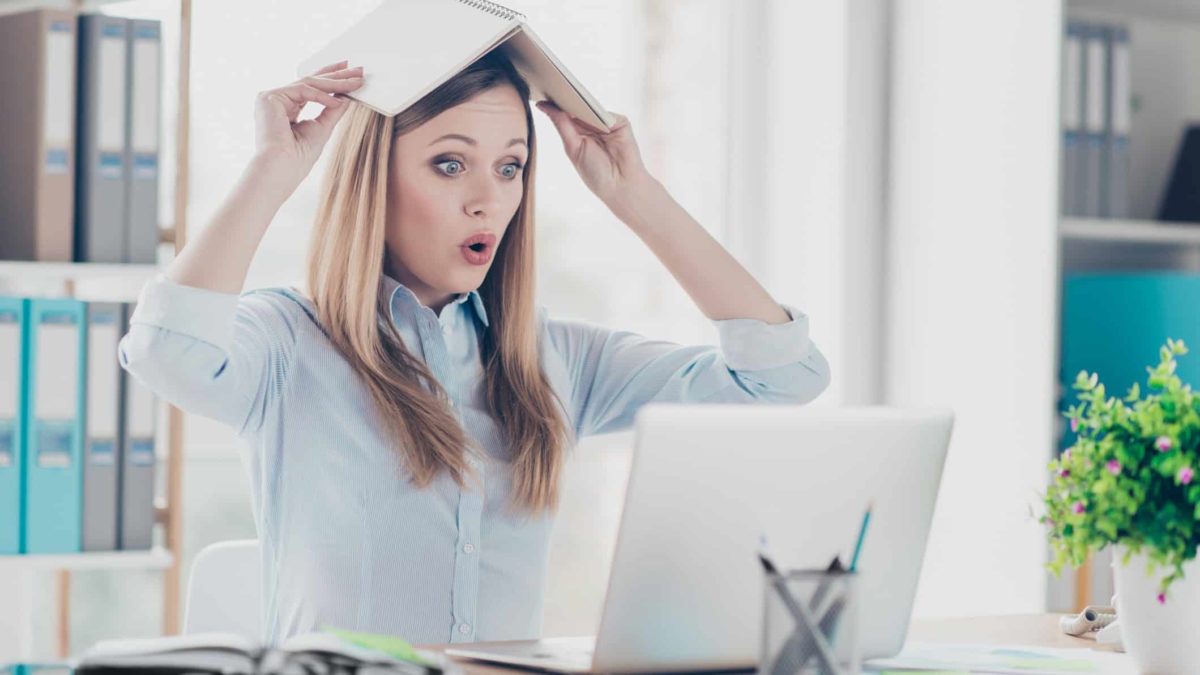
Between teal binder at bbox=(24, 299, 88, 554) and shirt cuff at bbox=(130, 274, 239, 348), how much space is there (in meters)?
0.80

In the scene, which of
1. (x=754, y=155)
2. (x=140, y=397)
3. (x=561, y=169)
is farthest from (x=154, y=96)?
(x=754, y=155)

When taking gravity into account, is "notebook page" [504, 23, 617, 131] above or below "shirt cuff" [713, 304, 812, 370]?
above

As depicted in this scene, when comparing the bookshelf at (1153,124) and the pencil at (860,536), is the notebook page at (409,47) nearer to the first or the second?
the pencil at (860,536)

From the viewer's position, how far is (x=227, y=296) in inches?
53.9

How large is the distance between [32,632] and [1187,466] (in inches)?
82.0

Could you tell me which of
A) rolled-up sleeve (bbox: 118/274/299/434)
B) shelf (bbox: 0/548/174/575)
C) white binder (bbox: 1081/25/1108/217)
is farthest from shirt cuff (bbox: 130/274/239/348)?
white binder (bbox: 1081/25/1108/217)

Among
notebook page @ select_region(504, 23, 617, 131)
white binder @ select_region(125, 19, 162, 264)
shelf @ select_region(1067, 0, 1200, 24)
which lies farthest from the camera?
shelf @ select_region(1067, 0, 1200, 24)

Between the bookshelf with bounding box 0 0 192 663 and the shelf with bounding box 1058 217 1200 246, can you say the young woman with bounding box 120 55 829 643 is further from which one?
the shelf with bounding box 1058 217 1200 246

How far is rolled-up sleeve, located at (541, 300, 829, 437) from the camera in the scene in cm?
172

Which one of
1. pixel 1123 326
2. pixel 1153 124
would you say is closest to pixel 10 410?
pixel 1123 326

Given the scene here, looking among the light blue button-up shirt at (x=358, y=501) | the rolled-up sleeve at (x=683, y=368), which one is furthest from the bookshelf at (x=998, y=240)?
the light blue button-up shirt at (x=358, y=501)

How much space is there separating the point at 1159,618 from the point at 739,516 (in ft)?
1.35

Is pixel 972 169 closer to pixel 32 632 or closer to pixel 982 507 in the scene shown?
pixel 982 507

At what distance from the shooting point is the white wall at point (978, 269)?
2561 mm
